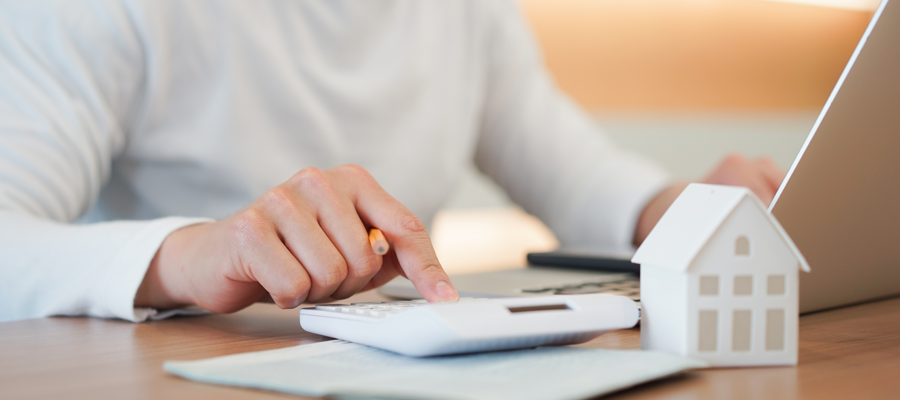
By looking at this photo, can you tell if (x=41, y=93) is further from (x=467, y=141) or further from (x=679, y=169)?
(x=679, y=169)

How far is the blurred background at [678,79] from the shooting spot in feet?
9.90

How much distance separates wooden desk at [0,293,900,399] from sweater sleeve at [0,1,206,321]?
1.4 inches

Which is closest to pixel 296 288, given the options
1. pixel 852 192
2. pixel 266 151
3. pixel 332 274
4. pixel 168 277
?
pixel 332 274

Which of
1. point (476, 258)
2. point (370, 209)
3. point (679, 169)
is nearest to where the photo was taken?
point (370, 209)

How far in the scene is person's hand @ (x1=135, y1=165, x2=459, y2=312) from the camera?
0.42 m

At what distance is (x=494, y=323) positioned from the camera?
0.99 feet

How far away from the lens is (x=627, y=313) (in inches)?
13.3

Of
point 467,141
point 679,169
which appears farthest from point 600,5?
point 467,141

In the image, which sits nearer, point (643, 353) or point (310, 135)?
point (643, 353)

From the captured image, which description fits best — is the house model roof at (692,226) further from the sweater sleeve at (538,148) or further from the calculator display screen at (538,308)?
the sweater sleeve at (538,148)

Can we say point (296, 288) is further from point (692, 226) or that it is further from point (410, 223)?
point (692, 226)

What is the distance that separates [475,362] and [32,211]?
0.53 meters

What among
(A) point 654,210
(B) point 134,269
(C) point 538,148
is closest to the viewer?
(B) point 134,269

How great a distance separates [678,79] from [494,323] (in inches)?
124
